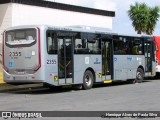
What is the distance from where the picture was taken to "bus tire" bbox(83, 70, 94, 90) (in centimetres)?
2105

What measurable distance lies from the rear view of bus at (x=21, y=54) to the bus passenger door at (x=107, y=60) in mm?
5097

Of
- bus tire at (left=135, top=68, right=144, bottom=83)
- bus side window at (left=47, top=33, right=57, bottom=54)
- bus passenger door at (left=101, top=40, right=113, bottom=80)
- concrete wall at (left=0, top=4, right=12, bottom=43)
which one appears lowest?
bus tire at (left=135, top=68, right=144, bottom=83)

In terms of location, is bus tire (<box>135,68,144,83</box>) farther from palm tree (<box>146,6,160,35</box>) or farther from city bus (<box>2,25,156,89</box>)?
palm tree (<box>146,6,160,35</box>)

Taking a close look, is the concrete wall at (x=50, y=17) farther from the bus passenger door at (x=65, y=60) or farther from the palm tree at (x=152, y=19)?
the bus passenger door at (x=65, y=60)

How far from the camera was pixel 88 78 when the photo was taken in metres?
21.5

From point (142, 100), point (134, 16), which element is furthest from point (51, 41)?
point (134, 16)

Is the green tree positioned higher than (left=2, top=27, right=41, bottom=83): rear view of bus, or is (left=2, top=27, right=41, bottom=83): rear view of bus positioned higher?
the green tree

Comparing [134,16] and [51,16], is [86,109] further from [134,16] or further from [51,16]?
[134,16]

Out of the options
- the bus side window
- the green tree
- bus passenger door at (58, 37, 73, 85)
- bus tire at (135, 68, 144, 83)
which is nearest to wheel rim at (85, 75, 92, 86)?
bus passenger door at (58, 37, 73, 85)

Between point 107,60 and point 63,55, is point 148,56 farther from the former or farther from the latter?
point 63,55

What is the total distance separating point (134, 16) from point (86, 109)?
3494 centimetres

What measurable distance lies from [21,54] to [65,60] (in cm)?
215

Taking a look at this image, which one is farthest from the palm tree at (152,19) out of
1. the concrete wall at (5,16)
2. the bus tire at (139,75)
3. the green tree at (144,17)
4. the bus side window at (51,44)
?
the bus side window at (51,44)

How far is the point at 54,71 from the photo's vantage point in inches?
747
